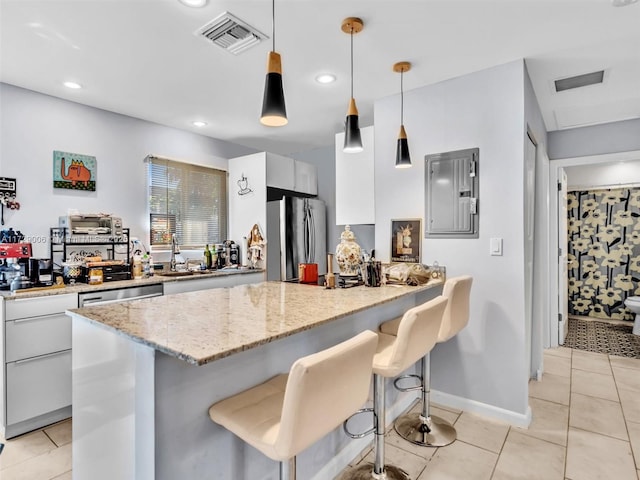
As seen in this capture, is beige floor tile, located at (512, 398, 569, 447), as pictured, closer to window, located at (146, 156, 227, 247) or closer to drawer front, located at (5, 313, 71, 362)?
drawer front, located at (5, 313, 71, 362)

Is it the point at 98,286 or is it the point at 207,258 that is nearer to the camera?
the point at 98,286

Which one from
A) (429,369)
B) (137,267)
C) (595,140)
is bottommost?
(429,369)

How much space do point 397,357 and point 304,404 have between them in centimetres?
70

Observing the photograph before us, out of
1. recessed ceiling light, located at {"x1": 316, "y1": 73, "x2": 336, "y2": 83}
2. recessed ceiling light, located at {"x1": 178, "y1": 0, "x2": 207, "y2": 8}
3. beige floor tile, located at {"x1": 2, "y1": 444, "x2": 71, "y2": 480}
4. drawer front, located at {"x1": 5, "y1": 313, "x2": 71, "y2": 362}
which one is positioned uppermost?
recessed ceiling light, located at {"x1": 316, "y1": 73, "x2": 336, "y2": 83}

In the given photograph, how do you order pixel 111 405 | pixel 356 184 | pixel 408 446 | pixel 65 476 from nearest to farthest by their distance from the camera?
pixel 111 405, pixel 65 476, pixel 408 446, pixel 356 184

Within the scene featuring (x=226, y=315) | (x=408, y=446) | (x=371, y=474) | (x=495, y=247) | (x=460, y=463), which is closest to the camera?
(x=226, y=315)

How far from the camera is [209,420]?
1.29 metres

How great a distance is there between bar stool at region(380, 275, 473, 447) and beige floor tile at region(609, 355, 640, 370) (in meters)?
2.36

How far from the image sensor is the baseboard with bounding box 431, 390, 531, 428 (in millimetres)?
2430

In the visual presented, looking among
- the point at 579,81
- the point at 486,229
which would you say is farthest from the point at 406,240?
the point at 579,81

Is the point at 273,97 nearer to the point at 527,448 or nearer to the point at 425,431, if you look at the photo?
the point at 425,431

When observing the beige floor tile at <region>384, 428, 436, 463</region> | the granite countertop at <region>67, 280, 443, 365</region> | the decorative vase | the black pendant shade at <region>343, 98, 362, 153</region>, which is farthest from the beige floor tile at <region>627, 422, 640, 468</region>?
the black pendant shade at <region>343, 98, 362, 153</region>

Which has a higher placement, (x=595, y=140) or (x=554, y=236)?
(x=595, y=140)

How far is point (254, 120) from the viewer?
12.1ft
